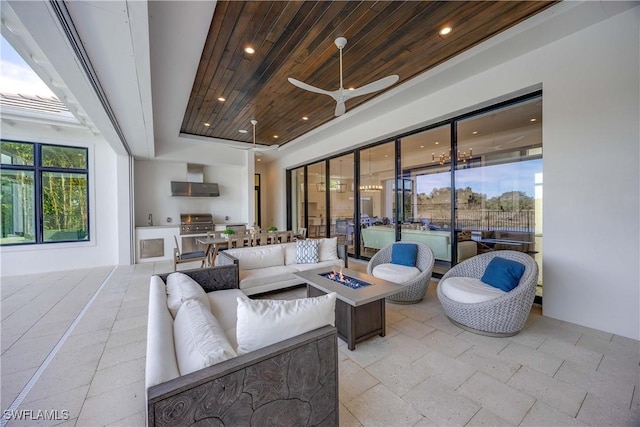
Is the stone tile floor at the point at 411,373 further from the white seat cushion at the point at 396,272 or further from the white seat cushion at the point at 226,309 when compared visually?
the white seat cushion at the point at 226,309

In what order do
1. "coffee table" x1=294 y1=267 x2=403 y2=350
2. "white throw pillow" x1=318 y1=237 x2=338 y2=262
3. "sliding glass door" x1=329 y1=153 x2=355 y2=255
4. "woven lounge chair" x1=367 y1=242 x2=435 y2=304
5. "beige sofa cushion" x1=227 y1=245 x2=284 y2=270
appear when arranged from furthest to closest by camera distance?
"sliding glass door" x1=329 y1=153 x2=355 y2=255
"white throw pillow" x1=318 y1=237 x2=338 y2=262
"beige sofa cushion" x1=227 y1=245 x2=284 y2=270
"woven lounge chair" x1=367 y1=242 x2=435 y2=304
"coffee table" x1=294 y1=267 x2=403 y2=350

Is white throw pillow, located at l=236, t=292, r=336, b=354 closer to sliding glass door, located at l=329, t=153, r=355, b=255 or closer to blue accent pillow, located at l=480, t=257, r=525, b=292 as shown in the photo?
blue accent pillow, located at l=480, t=257, r=525, b=292

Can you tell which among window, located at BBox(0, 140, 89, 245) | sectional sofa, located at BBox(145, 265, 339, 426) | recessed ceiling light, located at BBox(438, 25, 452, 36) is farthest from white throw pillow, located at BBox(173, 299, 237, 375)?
window, located at BBox(0, 140, 89, 245)

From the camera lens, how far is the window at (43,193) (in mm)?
5129

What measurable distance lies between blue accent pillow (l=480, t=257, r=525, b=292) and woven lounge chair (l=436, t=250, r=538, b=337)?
0.06 metres

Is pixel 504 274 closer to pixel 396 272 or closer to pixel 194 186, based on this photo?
pixel 396 272

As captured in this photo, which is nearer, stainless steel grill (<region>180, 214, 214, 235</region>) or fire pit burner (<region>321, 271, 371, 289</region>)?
fire pit burner (<region>321, 271, 371, 289</region>)

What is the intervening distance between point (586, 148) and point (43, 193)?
9.40 meters

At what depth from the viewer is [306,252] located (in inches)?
161

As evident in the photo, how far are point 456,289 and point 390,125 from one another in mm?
3350

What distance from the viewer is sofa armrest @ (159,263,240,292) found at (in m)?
2.71

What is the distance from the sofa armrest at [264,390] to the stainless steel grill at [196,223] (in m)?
6.58

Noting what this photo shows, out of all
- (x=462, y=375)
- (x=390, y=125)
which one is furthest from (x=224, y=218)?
(x=462, y=375)

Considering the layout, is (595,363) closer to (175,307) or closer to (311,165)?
(175,307)
